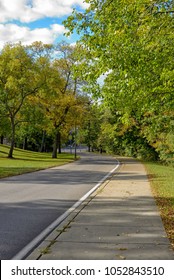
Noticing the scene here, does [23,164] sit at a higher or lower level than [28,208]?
higher

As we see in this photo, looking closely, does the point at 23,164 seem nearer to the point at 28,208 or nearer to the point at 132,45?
the point at 28,208

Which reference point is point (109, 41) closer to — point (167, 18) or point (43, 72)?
point (167, 18)

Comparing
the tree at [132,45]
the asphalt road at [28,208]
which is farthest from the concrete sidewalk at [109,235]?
the tree at [132,45]

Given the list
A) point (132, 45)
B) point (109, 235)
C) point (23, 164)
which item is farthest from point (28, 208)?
point (23, 164)

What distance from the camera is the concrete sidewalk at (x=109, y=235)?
5719mm

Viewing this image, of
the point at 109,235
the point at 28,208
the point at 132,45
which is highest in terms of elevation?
the point at 132,45

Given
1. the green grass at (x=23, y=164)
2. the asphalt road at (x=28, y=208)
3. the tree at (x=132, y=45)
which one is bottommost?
the asphalt road at (x=28, y=208)

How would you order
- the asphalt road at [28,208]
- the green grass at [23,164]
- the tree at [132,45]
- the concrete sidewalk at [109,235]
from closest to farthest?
the concrete sidewalk at [109,235]
the asphalt road at [28,208]
the tree at [132,45]
the green grass at [23,164]

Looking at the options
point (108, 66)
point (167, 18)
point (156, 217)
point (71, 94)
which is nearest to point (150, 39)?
point (167, 18)

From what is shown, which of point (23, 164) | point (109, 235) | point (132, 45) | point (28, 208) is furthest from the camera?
point (23, 164)

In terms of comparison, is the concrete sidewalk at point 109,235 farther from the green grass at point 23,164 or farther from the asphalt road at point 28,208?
the green grass at point 23,164

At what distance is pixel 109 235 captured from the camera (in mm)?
7023

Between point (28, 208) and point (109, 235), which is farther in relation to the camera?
point (28, 208)

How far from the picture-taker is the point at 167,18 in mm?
9570
